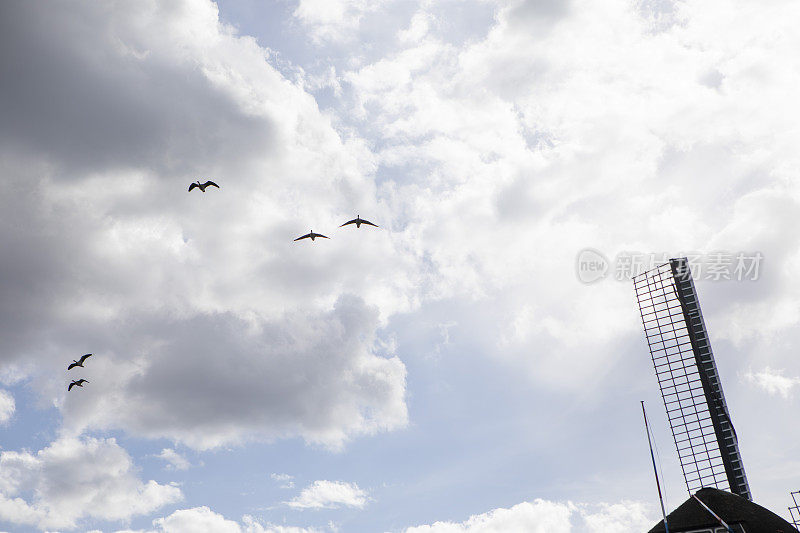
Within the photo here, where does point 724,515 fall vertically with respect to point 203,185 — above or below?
below

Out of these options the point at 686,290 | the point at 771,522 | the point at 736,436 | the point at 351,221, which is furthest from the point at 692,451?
the point at 351,221

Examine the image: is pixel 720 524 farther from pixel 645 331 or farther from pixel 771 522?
pixel 645 331

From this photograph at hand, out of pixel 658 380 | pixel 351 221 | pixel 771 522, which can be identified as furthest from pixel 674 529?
pixel 351 221

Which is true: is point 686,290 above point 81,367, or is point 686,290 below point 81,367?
above

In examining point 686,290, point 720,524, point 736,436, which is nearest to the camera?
point 720,524

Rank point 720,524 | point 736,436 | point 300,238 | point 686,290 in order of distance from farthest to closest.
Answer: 1. point 686,290
2. point 736,436
3. point 720,524
4. point 300,238

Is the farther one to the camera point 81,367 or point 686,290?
point 686,290

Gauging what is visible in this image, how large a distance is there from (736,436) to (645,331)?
1128 cm

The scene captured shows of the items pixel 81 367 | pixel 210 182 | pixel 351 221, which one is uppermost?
pixel 210 182

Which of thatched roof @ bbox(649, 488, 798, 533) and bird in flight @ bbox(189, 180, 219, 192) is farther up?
bird in flight @ bbox(189, 180, 219, 192)

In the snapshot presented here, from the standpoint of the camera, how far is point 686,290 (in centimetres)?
5647

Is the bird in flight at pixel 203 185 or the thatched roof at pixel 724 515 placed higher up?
the bird in flight at pixel 203 185

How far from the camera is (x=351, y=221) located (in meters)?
41.1

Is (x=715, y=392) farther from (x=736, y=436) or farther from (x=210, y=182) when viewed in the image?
(x=210, y=182)
